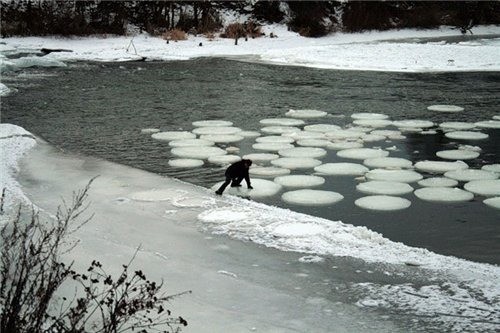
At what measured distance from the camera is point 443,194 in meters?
8.62

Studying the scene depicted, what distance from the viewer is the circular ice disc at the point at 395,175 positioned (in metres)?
9.31

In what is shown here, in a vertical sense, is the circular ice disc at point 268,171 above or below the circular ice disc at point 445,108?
below

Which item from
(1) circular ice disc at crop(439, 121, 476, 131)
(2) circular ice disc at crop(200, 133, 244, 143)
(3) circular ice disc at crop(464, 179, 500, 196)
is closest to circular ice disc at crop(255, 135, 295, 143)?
(2) circular ice disc at crop(200, 133, 244, 143)

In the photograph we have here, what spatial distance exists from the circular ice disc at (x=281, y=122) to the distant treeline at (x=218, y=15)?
777 inches

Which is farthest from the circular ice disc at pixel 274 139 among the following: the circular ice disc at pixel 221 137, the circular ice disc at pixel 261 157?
the circular ice disc at pixel 261 157

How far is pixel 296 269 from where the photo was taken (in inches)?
239

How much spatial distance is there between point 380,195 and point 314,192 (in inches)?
31.5

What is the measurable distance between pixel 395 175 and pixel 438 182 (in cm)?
59

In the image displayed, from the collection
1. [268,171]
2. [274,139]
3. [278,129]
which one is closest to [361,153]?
[274,139]

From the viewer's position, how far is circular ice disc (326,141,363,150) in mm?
11203

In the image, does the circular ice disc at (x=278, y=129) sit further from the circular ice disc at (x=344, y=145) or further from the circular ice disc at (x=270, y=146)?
the circular ice disc at (x=344, y=145)

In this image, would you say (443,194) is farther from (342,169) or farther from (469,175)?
(342,169)

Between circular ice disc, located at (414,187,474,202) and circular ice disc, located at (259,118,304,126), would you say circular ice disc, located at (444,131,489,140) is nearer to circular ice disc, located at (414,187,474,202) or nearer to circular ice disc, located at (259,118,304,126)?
circular ice disc, located at (259,118,304,126)

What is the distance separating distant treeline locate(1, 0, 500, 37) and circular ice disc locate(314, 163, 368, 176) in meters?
23.4
